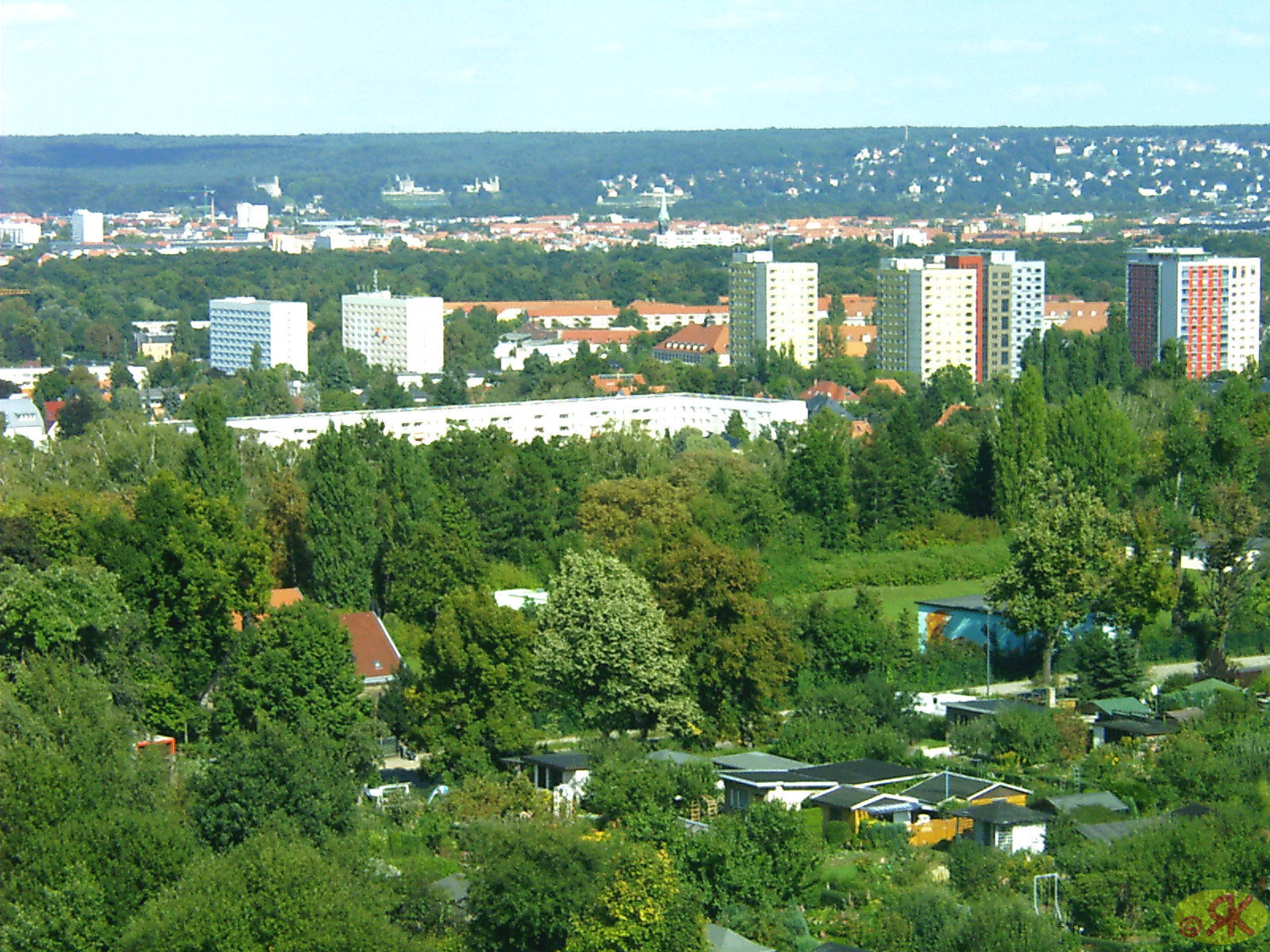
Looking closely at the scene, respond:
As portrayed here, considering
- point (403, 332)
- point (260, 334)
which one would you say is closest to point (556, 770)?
point (260, 334)

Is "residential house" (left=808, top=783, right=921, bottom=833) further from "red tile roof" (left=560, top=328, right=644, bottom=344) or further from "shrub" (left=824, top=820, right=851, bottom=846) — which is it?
"red tile roof" (left=560, top=328, right=644, bottom=344)

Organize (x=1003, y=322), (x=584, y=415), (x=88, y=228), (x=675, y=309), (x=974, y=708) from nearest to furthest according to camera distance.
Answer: (x=974, y=708), (x=584, y=415), (x=1003, y=322), (x=675, y=309), (x=88, y=228)

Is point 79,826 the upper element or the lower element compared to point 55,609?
lower

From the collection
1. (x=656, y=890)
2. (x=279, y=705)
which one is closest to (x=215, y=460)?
(x=279, y=705)

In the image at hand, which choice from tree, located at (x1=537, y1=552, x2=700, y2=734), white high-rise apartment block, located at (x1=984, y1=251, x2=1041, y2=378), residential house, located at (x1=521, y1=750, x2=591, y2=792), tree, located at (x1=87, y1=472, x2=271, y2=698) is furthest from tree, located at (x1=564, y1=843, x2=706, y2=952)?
white high-rise apartment block, located at (x1=984, y1=251, x2=1041, y2=378)

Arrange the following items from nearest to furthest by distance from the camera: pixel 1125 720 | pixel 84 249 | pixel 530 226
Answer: pixel 1125 720 → pixel 84 249 → pixel 530 226

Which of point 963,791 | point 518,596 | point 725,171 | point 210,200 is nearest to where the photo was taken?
point 963,791

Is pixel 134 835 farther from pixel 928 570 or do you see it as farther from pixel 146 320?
pixel 146 320

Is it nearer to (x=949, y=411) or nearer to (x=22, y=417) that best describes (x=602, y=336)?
(x=949, y=411)
